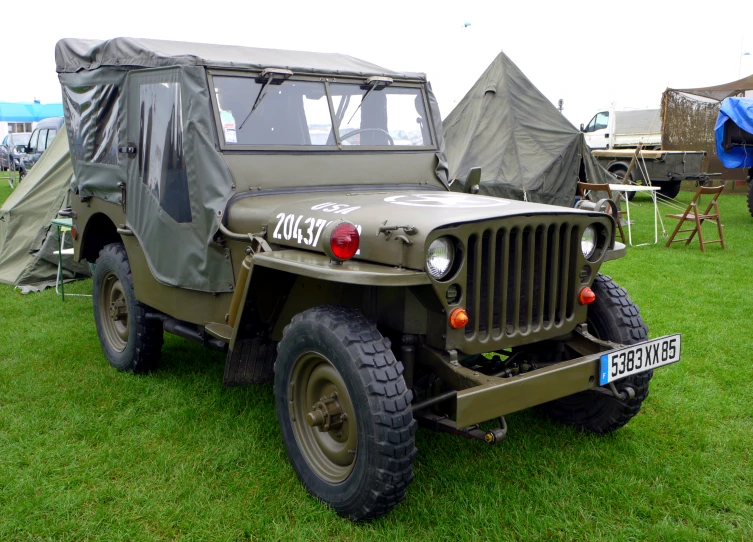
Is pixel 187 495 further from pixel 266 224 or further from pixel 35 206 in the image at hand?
pixel 35 206

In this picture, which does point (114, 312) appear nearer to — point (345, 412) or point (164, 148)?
point (164, 148)

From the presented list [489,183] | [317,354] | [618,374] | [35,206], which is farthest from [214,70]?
[489,183]

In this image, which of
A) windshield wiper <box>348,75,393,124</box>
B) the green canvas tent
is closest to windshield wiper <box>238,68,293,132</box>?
windshield wiper <box>348,75,393,124</box>

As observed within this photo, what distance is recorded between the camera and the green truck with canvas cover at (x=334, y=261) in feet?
10.1

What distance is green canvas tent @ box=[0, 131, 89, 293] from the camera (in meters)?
8.07

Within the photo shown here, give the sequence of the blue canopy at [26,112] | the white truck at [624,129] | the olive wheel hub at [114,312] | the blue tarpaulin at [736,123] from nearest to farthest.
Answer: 1. the olive wheel hub at [114,312]
2. the blue tarpaulin at [736,123]
3. the white truck at [624,129]
4. the blue canopy at [26,112]

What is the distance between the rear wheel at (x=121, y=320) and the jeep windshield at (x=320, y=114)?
1.51 m

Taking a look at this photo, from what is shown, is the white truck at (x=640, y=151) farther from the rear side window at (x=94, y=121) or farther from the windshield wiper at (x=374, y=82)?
the rear side window at (x=94, y=121)

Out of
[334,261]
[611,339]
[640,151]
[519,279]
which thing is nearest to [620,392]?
[611,339]

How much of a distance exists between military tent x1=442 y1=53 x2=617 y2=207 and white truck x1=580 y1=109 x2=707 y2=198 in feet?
12.0

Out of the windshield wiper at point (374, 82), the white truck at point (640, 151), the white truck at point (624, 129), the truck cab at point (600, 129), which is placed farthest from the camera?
the truck cab at point (600, 129)

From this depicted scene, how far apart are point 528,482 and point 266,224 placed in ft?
6.31

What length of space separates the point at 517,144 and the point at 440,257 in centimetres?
946

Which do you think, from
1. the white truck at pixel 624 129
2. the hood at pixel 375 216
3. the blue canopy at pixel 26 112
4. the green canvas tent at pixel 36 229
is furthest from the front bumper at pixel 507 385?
the blue canopy at pixel 26 112
